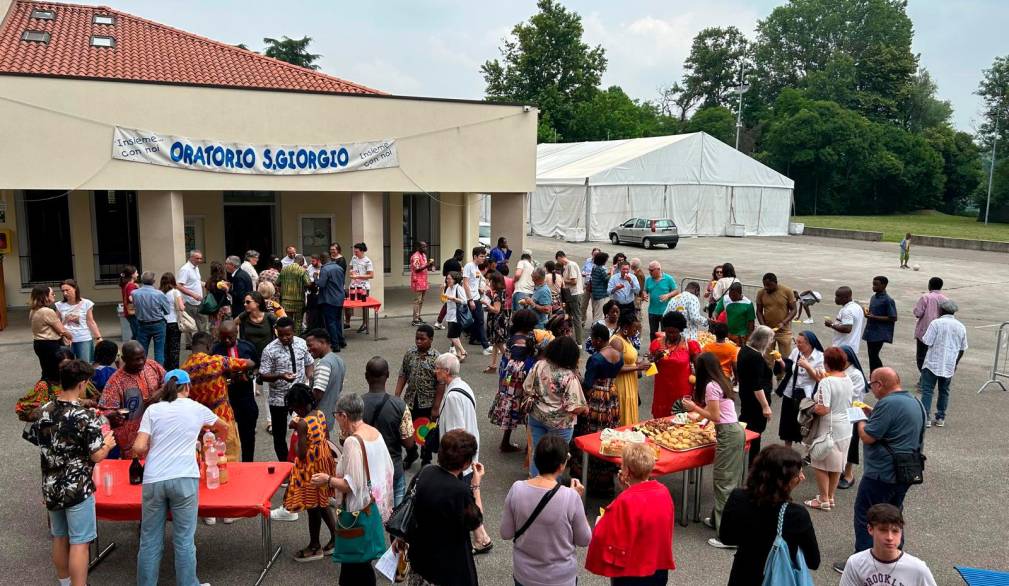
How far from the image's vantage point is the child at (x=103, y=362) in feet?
21.1

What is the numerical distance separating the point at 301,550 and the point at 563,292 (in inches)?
310

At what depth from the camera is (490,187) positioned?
56.4 feet

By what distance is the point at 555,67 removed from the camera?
6512cm

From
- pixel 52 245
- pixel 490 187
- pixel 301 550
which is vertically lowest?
pixel 301 550

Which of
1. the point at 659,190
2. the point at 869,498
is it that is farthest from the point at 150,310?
the point at 659,190

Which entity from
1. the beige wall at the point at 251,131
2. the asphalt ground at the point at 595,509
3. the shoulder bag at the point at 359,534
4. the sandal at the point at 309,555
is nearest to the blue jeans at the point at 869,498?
the asphalt ground at the point at 595,509

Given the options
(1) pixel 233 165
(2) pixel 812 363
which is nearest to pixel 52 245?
(1) pixel 233 165

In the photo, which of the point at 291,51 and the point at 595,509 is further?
the point at 291,51

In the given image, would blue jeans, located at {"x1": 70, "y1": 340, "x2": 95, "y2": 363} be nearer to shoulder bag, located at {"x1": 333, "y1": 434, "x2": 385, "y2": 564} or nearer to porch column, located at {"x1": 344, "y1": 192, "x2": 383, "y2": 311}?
shoulder bag, located at {"x1": 333, "y1": 434, "x2": 385, "y2": 564}

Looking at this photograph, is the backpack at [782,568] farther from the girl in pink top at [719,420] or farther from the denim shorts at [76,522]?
the denim shorts at [76,522]

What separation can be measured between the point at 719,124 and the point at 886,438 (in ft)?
231

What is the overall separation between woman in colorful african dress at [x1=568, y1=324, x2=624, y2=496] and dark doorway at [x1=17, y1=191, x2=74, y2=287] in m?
13.9

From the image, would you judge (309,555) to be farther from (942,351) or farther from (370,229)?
(370,229)

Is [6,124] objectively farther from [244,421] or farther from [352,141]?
[244,421]
